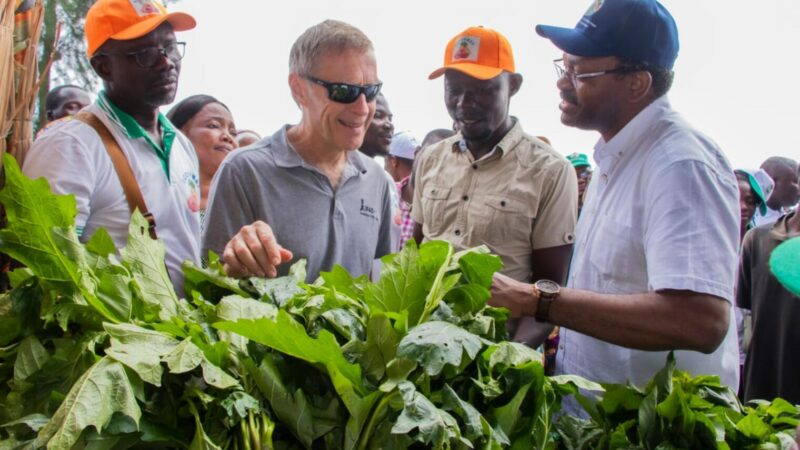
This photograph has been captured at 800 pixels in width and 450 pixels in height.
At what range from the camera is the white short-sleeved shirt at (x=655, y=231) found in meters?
1.66

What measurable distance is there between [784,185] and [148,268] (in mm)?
6427

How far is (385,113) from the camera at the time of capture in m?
4.69

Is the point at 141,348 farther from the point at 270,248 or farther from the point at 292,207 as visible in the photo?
the point at 292,207

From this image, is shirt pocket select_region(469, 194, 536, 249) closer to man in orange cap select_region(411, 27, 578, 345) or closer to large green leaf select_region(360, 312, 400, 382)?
man in orange cap select_region(411, 27, 578, 345)

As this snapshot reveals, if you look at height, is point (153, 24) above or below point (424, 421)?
above

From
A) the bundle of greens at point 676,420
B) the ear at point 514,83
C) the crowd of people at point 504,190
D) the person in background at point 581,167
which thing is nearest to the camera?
the bundle of greens at point 676,420

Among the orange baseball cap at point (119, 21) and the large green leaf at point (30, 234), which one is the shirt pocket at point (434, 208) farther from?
the large green leaf at point (30, 234)

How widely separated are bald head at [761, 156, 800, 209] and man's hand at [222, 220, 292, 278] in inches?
231

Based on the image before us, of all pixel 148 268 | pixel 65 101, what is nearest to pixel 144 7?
pixel 148 268

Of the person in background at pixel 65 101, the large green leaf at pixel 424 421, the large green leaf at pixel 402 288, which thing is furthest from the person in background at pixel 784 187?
the large green leaf at pixel 424 421

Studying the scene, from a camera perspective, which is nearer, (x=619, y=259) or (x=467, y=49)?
(x=619, y=259)

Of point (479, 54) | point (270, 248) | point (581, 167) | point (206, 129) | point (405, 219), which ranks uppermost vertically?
point (479, 54)

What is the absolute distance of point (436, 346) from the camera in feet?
3.53

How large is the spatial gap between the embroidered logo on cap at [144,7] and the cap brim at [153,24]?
3 centimetres
